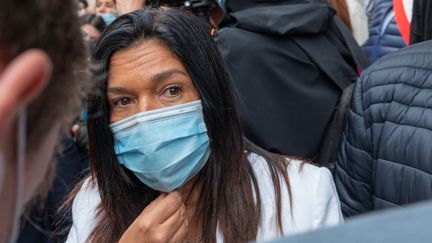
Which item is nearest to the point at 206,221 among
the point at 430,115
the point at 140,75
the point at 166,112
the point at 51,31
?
the point at 166,112

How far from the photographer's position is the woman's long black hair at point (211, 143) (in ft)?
6.86

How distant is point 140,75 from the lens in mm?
2061

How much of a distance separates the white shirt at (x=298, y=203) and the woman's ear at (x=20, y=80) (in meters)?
1.34

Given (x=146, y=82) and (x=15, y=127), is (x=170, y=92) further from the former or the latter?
(x=15, y=127)

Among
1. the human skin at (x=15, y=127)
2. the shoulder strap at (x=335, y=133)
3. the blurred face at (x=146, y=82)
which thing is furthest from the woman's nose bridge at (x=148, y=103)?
the human skin at (x=15, y=127)

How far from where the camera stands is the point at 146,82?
2.06 m

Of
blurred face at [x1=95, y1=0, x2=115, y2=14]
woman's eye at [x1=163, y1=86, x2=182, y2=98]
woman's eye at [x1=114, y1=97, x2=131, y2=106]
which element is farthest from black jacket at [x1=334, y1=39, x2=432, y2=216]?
blurred face at [x1=95, y1=0, x2=115, y2=14]

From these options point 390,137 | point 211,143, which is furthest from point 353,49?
point 211,143

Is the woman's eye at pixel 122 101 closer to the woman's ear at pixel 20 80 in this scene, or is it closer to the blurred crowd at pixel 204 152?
the blurred crowd at pixel 204 152

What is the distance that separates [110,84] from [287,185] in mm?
649

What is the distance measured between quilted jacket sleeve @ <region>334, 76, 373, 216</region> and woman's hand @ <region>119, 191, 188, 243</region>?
0.62 metres

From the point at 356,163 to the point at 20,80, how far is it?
5.45 feet

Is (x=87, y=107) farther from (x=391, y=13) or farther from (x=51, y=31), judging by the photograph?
(x=391, y=13)

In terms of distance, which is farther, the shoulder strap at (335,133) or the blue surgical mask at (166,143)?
the shoulder strap at (335,133)
